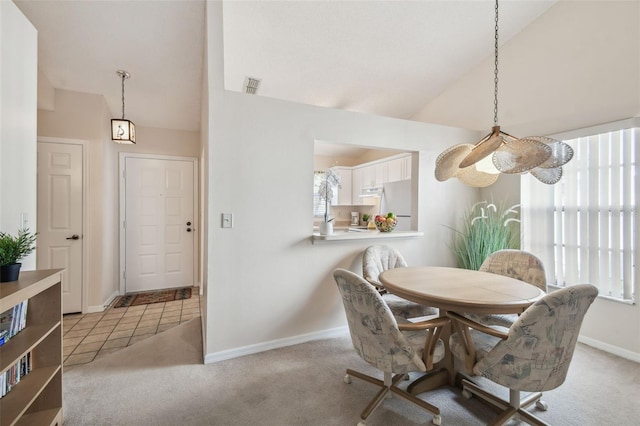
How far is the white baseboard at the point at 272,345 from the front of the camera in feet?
7.83

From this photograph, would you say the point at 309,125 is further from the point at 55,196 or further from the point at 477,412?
the point at 55,196

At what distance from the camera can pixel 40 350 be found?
1654 mm

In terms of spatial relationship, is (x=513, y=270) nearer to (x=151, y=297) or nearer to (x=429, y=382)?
(x=429, y=382)

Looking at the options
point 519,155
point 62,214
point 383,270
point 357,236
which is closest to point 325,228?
point 357,236

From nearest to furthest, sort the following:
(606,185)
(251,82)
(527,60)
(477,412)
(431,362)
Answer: (431,362)
(477,412)
(606,185)
(527,60)
(251,82)

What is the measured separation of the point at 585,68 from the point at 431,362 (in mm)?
3189

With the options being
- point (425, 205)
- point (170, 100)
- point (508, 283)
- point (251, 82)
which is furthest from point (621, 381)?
point (170, 100)

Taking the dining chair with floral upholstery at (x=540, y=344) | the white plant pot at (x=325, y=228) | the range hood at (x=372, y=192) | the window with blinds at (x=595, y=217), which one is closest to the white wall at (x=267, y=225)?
the white plant pot at (x=325, y=228)

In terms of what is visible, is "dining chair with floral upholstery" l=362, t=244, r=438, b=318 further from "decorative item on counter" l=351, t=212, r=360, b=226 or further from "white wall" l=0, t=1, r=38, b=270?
"decorative item on counter" l=351, t=212, r=360, b=226

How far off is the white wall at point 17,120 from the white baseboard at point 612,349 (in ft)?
15.3

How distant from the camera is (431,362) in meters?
1.62

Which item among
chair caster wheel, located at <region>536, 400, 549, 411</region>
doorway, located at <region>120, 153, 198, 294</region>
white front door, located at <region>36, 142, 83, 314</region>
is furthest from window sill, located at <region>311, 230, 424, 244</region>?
white front door, located at <region>36, 142, 83, 314</region>

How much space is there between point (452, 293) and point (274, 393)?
136 centimetres

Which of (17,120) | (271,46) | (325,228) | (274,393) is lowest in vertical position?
(274,393)
